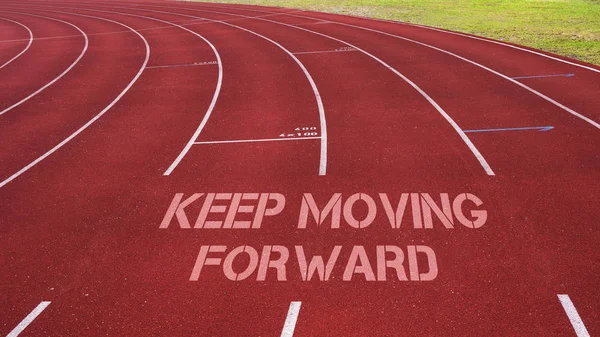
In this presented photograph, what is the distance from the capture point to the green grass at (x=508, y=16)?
753 inches

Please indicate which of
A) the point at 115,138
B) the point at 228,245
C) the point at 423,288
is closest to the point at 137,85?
the point at 115,138

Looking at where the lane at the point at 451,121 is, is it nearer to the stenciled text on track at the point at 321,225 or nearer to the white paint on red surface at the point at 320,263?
the stenciled text on track at the point at 321,225

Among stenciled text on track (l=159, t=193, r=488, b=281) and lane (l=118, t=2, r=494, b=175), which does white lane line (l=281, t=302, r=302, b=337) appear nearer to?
stenciled text on track (l=159, t=193, r=488, b=281)

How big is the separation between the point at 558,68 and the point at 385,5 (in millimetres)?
16548

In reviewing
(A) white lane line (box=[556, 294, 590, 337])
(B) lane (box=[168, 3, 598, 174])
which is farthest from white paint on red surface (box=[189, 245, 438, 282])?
(B) lane (box=[168, 3, 598, 174])

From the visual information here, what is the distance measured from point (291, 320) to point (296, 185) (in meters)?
3.16

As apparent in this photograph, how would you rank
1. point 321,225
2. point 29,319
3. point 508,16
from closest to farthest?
point 29,319, point 321,225, point 508,16

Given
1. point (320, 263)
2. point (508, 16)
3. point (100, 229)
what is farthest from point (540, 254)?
point (508, 16)

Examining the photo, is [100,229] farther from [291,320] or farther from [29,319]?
[291,320]

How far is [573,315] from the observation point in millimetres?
5410

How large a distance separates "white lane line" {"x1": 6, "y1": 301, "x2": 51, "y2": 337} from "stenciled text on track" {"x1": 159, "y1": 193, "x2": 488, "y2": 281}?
1.61 m

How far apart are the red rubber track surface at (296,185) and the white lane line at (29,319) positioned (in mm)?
60

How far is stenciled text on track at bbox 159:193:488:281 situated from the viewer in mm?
6297

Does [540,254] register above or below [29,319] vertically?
above
